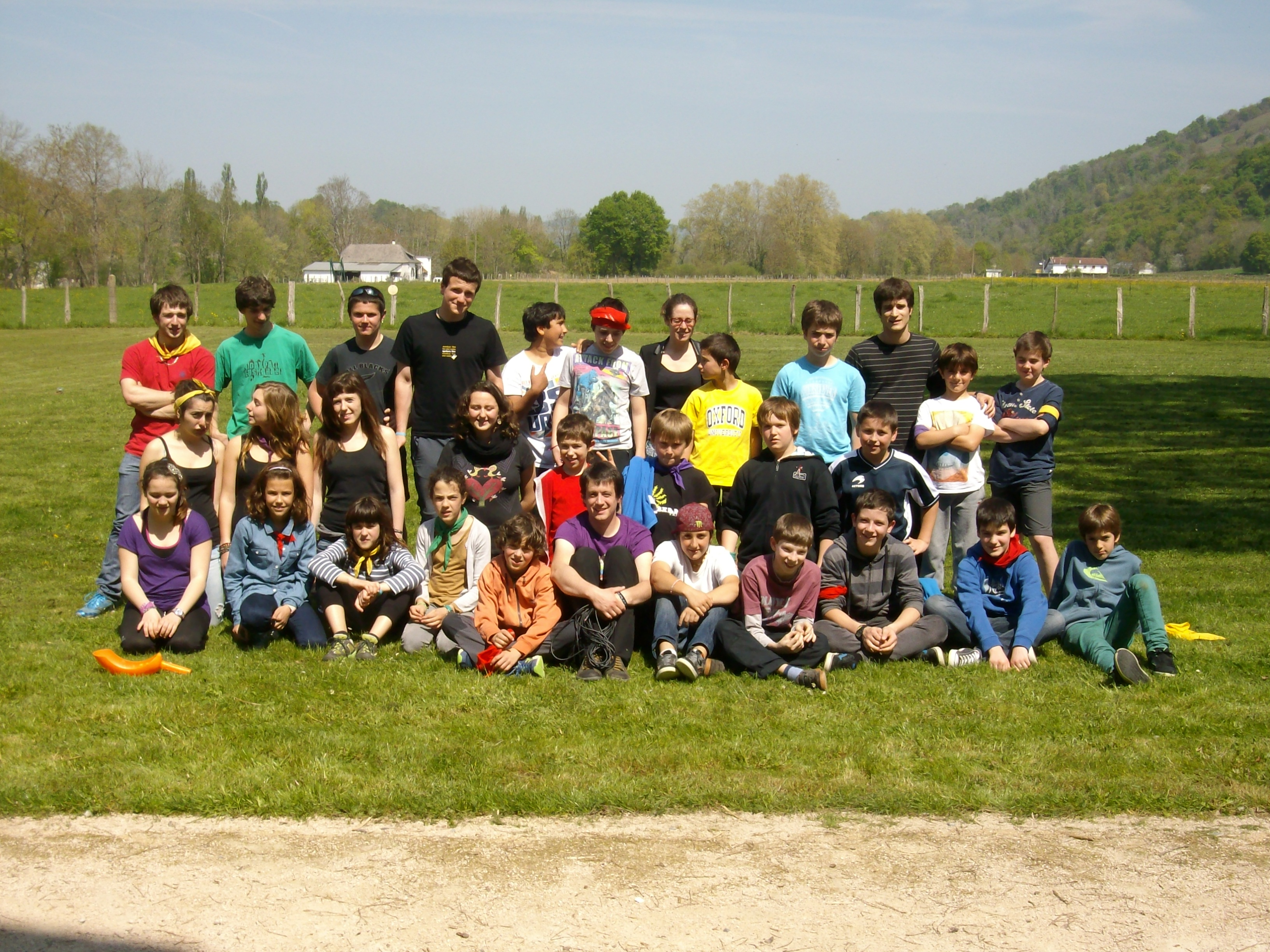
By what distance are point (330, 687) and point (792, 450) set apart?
2.82 meters

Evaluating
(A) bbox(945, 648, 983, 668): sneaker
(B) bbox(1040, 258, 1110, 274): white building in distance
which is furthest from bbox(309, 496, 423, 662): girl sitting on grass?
(B) bbox(1040, 258, 1110, 274): white building in distance

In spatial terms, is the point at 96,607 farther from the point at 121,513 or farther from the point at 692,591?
the point at 692,591

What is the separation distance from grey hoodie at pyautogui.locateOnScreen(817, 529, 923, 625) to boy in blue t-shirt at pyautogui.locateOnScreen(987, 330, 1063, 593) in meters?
1.02

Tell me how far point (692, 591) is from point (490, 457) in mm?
1537

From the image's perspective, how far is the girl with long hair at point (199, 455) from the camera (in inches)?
250

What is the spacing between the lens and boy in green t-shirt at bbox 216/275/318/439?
261 inches

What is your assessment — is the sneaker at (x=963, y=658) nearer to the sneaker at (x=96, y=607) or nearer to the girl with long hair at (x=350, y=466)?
the girl with long hair at (x=350, y=466)

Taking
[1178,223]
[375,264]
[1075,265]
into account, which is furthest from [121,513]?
[1178,223]

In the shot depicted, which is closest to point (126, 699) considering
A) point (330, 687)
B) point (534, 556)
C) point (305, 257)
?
point (330, 687)

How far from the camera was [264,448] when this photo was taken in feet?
21.1

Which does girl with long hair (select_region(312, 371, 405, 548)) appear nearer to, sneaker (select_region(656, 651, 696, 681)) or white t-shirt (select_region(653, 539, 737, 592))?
white t-shirt (select_region(653, 539, 737, 592))

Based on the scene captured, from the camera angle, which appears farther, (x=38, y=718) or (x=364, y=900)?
(x=38, y=718)

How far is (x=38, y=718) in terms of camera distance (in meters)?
4.94

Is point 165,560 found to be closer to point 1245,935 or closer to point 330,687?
point 330,687
